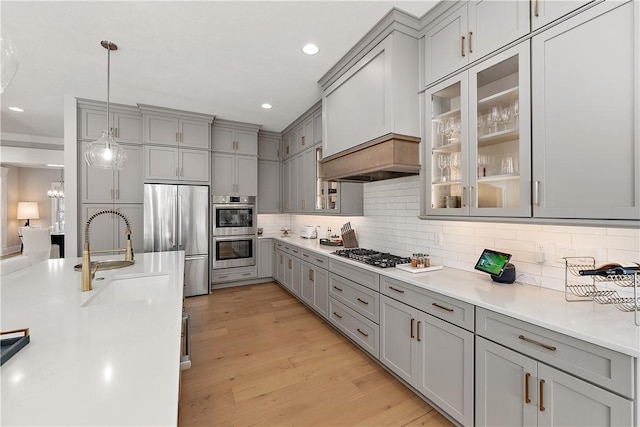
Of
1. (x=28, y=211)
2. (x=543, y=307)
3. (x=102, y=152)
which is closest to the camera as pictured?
(x=543, y=307)

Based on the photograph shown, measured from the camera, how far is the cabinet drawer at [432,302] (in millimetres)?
1701

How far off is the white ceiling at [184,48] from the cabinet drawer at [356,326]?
8.50 feet

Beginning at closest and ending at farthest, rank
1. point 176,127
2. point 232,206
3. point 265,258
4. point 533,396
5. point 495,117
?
point 533,396, point 495,117, point 176,127, point 232,206, point 265,258

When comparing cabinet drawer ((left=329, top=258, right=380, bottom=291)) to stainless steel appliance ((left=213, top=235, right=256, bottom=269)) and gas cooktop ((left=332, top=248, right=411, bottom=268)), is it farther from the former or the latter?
stainless steel appliance ((left=213, top=235, right=256, bottom=269))

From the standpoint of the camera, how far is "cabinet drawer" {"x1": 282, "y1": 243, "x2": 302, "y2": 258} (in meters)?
4.19

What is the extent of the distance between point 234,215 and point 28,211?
24.6ft

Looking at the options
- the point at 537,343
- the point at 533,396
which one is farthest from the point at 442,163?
the point at 533,396

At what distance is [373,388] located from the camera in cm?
224

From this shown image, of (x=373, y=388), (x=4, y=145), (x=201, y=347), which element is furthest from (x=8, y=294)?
(x=4, y=145)

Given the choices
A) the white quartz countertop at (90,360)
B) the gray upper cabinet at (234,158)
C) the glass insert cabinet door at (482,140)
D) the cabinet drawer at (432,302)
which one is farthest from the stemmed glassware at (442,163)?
the gray upper cabinet at (234,158)

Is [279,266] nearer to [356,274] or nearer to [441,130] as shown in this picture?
[356,274]

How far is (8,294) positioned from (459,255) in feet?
10.4

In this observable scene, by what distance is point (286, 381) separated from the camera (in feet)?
7.66

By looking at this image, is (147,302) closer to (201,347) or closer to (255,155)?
(201,347)
